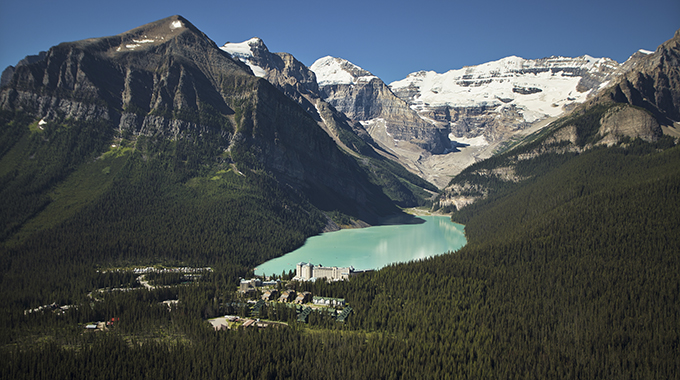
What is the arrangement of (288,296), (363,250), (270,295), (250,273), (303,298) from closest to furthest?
(303,298), (288,296), (270,295), (250,273), (363,250)

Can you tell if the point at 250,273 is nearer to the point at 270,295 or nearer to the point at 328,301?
the point at 270,295

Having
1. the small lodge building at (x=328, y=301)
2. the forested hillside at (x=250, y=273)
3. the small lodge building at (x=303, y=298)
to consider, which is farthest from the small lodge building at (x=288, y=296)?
the forested hillside at (x=250, y=273)

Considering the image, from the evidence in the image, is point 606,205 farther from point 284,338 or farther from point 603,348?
point 284,338

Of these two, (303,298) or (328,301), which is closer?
(328,301)

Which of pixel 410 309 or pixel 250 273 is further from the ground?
pixel 250 273

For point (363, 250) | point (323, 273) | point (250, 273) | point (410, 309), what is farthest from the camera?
point (363, 250)

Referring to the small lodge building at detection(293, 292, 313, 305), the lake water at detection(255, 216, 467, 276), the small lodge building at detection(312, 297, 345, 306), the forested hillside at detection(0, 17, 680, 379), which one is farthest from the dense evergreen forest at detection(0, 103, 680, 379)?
the lake water at detection(255, 216, 467, 276)

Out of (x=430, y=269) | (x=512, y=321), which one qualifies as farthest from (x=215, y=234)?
(x=512, y=321)

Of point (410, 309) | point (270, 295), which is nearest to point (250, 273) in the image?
point (270, 295)
